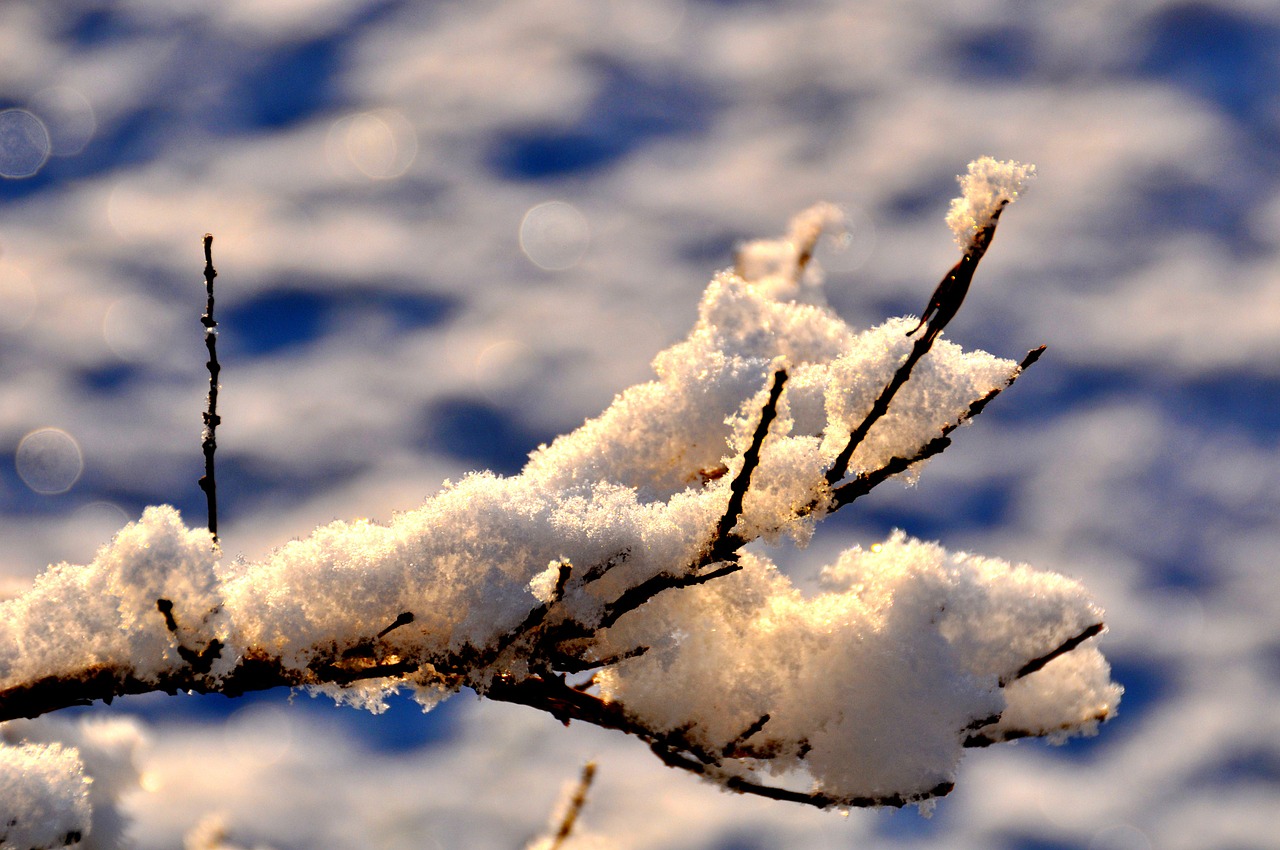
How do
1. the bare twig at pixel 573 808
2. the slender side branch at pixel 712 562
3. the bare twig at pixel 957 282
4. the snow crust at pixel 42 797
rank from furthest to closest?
the bare twig at pixel 573 808 < the snow crust at pixel 42 797 < the slender side branch at pixel 712 562 < the bare twig at pixel 957 282

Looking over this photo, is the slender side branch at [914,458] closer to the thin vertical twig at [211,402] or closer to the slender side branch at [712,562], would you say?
the slender side branch at [712,562]

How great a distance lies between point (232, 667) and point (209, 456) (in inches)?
17.2

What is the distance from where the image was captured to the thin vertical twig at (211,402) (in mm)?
1573

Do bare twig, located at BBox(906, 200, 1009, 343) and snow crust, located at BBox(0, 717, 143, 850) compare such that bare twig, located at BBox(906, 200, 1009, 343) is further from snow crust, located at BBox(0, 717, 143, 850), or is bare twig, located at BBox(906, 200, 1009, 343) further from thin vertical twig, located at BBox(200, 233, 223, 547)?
snow crust, located at BBox(0, 717, 143, 850)

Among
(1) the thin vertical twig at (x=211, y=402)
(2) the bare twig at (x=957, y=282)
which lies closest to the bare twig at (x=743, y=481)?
(2) the bare twig at (x=957, y=282)

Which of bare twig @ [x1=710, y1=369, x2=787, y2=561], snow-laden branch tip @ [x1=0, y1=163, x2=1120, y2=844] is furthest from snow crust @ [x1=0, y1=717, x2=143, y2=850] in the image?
bare twig @ [x1=710, y1=369, x2=787, y2=561]

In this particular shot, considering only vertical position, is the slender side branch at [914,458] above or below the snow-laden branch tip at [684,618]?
above

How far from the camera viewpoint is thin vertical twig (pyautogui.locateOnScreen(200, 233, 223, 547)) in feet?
5.16

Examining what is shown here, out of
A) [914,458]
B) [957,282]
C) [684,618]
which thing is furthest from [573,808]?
[957,282]

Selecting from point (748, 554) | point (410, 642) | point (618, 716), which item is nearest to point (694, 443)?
point (748, 554)

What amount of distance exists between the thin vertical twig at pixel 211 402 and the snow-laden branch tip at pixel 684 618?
145mm

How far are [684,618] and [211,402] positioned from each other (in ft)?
3.11

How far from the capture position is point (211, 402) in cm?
164

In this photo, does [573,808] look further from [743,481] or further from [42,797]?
[743,481]
